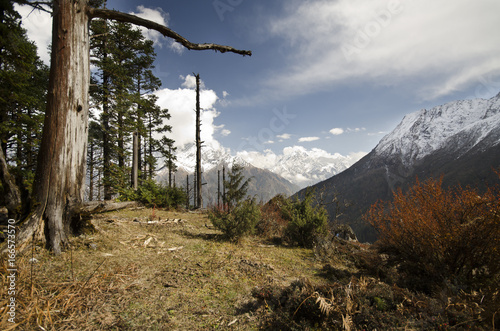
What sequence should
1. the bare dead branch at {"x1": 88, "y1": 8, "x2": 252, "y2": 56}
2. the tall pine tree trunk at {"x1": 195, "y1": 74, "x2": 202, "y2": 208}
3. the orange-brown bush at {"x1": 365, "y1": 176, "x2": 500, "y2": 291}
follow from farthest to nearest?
the tall pine tree trunk at {"x1": 195, "y1": 74, "x2": 202, "y2": 208} < the bare dead branch at {"x1": 88, "y1": 8, "x2": 252, "y2": 56} < the orange-brown bush at {"x1": 365, "y1": 176, "x2": 500, "y2": 291}

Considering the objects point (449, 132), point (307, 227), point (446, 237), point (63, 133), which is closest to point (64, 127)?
point (63, 133)

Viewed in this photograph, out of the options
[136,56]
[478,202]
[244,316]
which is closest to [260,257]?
[244,316]

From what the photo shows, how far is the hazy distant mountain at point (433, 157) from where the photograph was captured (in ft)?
391

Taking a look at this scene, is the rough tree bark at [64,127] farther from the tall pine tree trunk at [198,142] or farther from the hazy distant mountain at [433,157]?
the hazy distant mountain at [433,157]

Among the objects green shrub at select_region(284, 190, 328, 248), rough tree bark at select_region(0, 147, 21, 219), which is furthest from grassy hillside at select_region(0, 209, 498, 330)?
green shrub at select_region(284, 190, 328, 248)

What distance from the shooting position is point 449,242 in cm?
370

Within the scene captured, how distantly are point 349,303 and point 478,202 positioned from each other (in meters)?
3.27

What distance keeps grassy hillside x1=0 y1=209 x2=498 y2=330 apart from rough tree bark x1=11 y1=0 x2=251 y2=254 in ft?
1.52

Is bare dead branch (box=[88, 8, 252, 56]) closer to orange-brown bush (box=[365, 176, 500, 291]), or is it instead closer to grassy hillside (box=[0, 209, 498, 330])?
grassy hillside (box=[0, 209, 498, 330])

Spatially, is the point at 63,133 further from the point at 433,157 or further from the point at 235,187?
the point at 433,157

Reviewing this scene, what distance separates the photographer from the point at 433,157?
15875 centimetres

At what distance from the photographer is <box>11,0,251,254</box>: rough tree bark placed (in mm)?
3547

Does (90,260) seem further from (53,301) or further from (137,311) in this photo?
(137,311)

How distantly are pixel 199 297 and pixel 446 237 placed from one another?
Answer: 4269 millimetres
